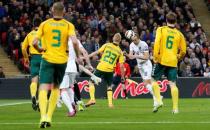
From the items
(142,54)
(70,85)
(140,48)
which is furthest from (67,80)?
(142,54)

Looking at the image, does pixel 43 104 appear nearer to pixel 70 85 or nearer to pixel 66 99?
pixel 66 99

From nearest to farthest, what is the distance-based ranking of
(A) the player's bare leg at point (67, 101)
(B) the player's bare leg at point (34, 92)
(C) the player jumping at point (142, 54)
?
(A) the player's bare leg at point (67, 101)
(B) the player's bare leg at point (34, 92)
(C) the player jumping at point (142, 54)

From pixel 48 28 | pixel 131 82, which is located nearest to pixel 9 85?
pixel 131 82

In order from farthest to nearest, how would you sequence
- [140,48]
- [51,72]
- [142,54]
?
[142,54] < [140,48] < [51,72]

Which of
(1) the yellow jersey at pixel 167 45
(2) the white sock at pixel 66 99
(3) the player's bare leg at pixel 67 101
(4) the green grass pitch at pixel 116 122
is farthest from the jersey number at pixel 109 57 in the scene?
(4) the green grass pitch at pixel 116 122

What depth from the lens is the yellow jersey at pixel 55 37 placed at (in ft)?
50.6

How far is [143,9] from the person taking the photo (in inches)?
1596

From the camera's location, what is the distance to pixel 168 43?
2042 cm

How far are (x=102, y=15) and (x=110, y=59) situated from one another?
1574 cm

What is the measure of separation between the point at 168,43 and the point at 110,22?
1799 centimetres

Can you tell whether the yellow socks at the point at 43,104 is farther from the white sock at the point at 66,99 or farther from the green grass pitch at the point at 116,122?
the white sock at the point at 66,99

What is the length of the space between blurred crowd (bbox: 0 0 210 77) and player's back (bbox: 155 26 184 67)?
14547 mm

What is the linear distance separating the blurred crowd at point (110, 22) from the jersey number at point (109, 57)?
10557 mm

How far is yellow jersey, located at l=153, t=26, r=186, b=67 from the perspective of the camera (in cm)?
2031
